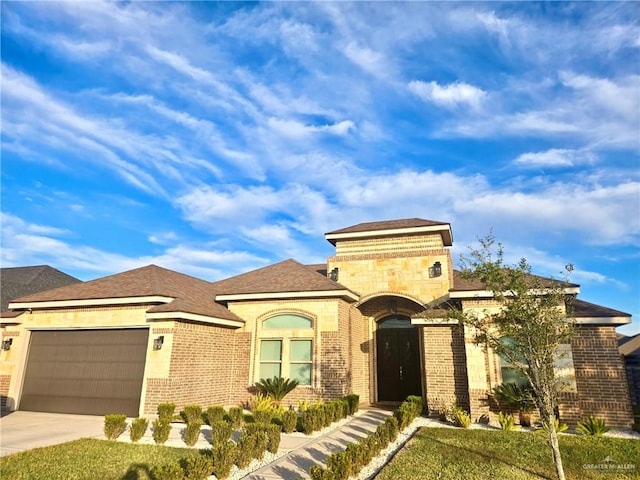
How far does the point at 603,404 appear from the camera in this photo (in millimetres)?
12164

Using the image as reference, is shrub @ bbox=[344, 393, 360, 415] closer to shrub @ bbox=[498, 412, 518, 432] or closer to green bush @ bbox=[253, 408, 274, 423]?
green bush @ bbox=[253, 408, 274, 423]

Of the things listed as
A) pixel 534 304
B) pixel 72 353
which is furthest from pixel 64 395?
pixel 534 304

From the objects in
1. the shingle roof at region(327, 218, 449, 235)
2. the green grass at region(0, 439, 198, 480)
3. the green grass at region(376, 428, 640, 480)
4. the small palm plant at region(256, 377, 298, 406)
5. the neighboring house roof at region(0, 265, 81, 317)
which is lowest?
the green grass at region(0, 439, 198, 480)

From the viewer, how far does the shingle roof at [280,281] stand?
52.3 ft

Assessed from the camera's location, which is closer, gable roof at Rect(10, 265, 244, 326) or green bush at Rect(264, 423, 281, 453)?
green bush at Rect(264, 423, 281, 453)

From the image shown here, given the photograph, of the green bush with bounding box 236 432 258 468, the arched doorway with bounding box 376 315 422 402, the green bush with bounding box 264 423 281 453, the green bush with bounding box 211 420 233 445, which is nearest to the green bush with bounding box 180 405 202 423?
the green bush with bounding box 211 420 233 445

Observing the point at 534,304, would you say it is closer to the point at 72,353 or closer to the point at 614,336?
the point at 614,336

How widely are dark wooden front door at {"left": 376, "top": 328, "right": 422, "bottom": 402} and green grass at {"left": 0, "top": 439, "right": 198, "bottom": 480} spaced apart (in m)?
10.4

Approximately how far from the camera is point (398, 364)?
57.5 ft

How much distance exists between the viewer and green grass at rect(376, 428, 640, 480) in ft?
24.3

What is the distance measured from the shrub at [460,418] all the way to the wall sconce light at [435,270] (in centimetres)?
536

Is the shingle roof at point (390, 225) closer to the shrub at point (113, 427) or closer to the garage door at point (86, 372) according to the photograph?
the garage door at point (86, 372)

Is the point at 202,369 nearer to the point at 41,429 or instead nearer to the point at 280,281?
the point at 280,281

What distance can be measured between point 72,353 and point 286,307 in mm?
8244
